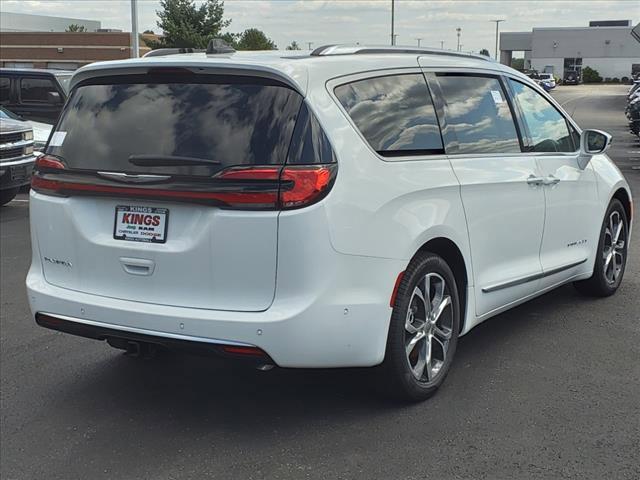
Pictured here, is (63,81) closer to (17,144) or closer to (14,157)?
(17,144)

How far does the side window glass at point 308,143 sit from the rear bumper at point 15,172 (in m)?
8.80

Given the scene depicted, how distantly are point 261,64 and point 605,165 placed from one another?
3.45 metres

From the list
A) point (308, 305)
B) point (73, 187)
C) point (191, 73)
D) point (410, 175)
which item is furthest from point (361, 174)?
point (73, 187)

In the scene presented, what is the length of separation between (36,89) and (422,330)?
13.7 m

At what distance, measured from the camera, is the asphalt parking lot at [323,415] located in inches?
140

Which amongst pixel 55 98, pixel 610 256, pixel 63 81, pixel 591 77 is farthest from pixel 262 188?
pixel 591 77

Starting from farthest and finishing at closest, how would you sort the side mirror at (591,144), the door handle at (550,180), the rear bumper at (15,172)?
1. the rear bumper at (15,172)
2. the side mirror at (591,144)
3. the door handle at (550,180)

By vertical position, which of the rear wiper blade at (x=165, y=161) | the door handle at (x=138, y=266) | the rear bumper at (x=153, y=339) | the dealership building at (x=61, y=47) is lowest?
the rear bumper at (x=153, y=339)

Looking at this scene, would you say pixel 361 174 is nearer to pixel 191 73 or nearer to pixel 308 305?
pixel 308 305

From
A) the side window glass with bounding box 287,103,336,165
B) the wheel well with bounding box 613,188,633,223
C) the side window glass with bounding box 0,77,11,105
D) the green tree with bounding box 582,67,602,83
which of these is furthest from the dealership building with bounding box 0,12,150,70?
the green tree with bounding box 582,67,602,83

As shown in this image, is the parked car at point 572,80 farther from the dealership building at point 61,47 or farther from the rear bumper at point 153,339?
the rear bumper at point 153,339

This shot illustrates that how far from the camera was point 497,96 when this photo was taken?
5008mm

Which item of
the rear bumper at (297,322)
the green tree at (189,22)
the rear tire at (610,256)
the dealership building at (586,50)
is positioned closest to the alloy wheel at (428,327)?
the rear bumper at (297,322)

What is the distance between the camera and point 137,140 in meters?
3.75
